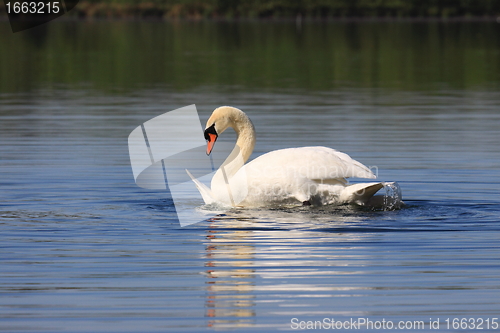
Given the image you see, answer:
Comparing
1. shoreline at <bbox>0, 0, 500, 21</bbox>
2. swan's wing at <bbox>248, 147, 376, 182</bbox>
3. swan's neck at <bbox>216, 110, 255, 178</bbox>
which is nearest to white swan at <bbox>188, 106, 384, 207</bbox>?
swan's wing at <bbox>248, 147, 376, 182</bbox>

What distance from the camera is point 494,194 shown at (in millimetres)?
11648

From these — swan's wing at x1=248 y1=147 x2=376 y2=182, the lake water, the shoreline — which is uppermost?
swan's wing at x1=248 y1=147 x2=376 y2=182

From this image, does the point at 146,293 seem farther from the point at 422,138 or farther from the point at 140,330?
the point at 422,138

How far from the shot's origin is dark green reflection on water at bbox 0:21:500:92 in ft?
108

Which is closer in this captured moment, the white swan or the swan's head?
the white swan

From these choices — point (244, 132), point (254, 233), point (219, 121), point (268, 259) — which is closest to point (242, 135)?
point (244, 132)

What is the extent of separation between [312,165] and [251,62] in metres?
34.0

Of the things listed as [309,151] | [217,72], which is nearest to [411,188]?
[309,151]

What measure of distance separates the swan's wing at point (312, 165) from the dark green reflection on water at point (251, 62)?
1979cm

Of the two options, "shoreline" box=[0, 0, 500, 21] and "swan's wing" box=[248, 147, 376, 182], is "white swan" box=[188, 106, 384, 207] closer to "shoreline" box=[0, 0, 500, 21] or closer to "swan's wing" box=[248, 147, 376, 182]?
"swan's wing" box=[248, 147, 376, 182]

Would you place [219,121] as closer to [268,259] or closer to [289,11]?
[268,259]

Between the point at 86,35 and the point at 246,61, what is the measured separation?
30.1m

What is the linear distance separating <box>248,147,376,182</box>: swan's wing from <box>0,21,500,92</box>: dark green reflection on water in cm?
1979

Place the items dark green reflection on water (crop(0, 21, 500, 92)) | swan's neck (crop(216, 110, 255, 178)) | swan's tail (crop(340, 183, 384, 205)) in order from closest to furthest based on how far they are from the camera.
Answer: swan's tail (crop(340, 183, 384, 205)) → swan's neck (crop(216, 110, 255, 178)) → dark green reflection on water (crop(0, 21, 500, 92))
